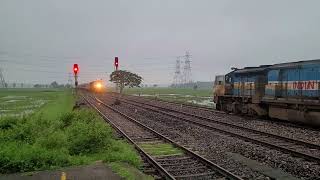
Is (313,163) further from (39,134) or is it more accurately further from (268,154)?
(39,134)

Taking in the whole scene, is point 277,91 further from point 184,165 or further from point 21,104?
point 21,104

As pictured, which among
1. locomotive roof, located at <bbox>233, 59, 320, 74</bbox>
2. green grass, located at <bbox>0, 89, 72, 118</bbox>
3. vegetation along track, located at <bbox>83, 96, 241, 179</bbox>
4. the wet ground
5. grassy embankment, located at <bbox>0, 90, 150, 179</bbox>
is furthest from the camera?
green grass, located at <bbox>0, 89, 72, 118</bbox>

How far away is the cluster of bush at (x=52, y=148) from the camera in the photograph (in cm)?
1064

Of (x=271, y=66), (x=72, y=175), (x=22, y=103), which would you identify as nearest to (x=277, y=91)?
(x=271, y=66)

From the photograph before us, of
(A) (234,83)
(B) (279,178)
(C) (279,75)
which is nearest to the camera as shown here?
(B) (279,178)

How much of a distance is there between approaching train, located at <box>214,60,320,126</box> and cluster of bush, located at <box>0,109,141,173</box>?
462 inches

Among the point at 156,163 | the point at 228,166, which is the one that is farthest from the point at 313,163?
the point at 156,163

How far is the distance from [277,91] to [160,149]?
13.1m

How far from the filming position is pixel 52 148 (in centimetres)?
1254

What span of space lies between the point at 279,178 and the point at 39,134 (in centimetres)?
889

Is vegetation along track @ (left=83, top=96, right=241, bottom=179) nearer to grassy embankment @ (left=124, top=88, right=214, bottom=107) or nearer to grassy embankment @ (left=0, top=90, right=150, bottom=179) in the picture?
grassy embankment @ (left=0, top=90, right=150, bottom=179)

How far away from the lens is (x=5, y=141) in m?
13.3

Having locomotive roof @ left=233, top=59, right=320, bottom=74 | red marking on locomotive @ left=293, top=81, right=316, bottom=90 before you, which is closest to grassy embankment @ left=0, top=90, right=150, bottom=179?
red marking on locomotive @ left=293, top=81, right=316, bottom=90

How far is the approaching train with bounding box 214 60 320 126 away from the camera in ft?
69.9
